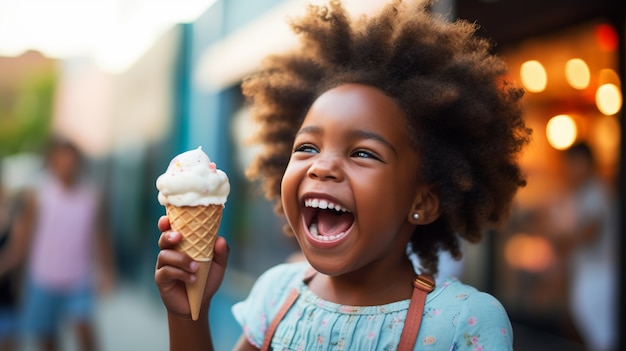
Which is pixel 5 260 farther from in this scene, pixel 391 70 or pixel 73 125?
pixel 391 70

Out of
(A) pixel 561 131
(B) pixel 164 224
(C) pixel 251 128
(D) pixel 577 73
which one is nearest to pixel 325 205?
(B) pixel 164 224

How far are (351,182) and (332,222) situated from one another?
14 cm

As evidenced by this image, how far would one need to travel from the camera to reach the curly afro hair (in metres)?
1.85

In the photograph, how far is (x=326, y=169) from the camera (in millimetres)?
1667

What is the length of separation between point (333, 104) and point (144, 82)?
7148mm

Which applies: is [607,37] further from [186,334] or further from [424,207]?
Result: [186,334]

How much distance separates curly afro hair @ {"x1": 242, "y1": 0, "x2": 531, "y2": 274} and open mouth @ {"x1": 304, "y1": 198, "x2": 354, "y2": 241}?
26 centimetres

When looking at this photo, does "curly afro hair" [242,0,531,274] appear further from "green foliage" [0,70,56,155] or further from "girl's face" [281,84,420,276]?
"green foliage" [0,70,56,155]

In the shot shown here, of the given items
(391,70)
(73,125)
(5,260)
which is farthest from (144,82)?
(391,70)

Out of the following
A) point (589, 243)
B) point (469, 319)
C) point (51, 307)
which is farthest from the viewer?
point (51, 307)

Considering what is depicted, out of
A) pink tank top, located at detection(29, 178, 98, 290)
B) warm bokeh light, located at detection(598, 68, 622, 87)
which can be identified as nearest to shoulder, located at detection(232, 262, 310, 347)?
pink tank top, located at detection(29, 178, 98, 290)

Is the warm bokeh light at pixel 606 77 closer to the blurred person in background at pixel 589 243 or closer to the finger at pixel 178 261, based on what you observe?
the blurred person in background at pixel 589 243

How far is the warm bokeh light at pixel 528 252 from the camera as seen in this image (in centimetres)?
694

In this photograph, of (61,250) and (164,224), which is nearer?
(164,224)
